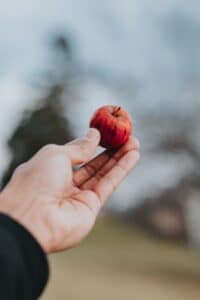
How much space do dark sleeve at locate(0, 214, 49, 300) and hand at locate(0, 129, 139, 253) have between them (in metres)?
0.11

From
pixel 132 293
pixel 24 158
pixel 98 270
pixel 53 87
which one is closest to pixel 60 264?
pixel 98 270

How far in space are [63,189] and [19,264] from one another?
0.96 ft

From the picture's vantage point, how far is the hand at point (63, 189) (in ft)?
3.04

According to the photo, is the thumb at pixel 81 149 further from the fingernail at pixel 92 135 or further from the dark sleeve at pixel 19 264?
the dark sleeve at pixel 19 264

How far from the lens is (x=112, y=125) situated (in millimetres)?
1312

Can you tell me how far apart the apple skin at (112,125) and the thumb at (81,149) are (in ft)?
0.41

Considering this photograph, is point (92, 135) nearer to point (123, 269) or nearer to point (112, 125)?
point (112, 125)

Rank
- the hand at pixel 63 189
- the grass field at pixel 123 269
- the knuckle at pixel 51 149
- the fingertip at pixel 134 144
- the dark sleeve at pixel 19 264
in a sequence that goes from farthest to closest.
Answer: the grass field at pixel 123 269
the fingertip at pixel 134 144
the knuckle at pixel 51 149
the hand at pixel 63 189
the dark sleeve at pixel 19 264

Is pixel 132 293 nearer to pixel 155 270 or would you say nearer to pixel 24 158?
pixel 155 270

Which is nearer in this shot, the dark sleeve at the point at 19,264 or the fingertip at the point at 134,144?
the dark sleeve at the point at 19,264

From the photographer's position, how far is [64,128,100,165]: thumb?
1083 mm

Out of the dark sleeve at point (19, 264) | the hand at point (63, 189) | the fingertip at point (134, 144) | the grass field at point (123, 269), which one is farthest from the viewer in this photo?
the grass field at point (123, 269)

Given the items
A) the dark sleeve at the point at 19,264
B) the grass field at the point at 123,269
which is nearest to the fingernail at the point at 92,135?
the dark sleeve at the point at 19,264

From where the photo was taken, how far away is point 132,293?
442 centimetres
